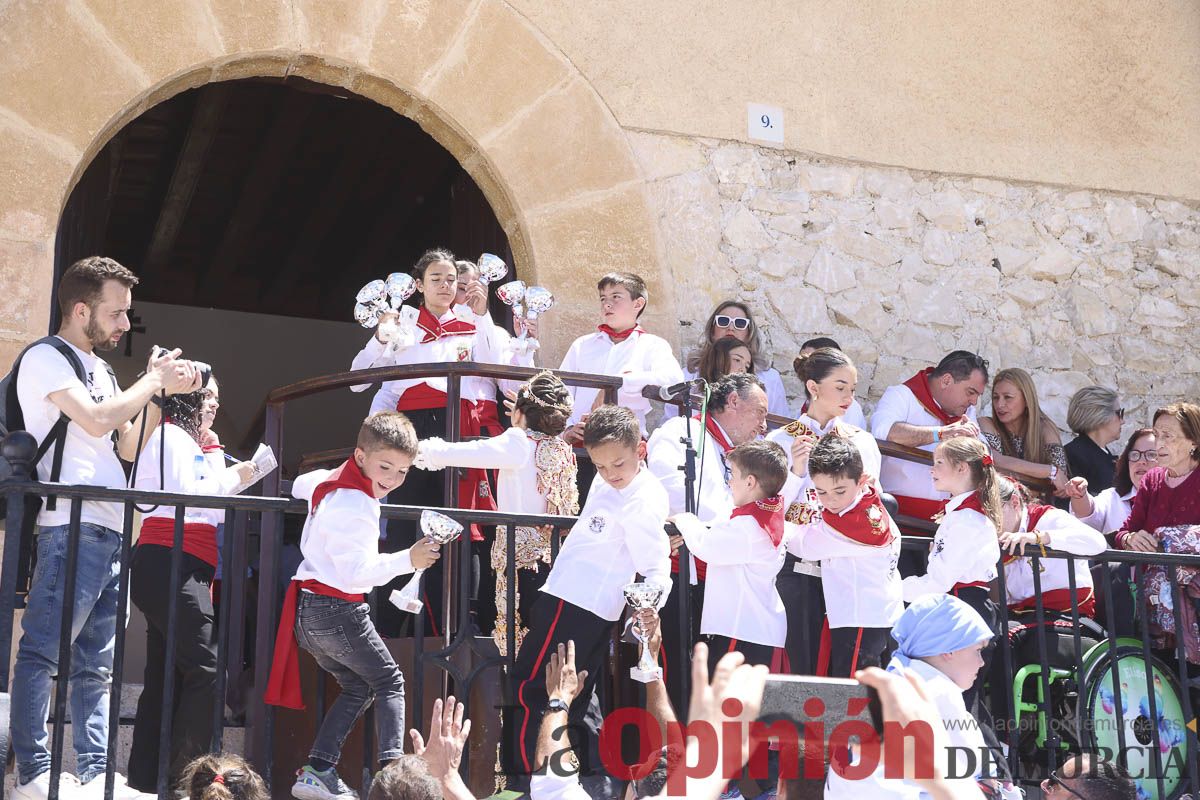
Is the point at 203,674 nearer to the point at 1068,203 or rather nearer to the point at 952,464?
the point at 952,464

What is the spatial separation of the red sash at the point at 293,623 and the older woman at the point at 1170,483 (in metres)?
3.20

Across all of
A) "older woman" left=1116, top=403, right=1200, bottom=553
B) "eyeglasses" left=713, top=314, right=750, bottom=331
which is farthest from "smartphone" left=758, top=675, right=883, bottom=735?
"eyeglasses" left=713, top=314, right=750, bottom=331

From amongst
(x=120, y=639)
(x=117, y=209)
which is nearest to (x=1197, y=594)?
(x=120, y=639)

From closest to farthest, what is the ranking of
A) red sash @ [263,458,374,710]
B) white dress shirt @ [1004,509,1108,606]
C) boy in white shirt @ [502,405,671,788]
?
red sash @ [263,458,374,710]
boy in white shirt @ [502,405,671,788]
white dress shirt @ [1004,509,1108,606]

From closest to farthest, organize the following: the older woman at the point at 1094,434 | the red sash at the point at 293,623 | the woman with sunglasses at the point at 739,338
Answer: the red sash at the point at 293,623 < the woman with sunglasses at the point at 739,338 < the older woman at the point at 1094,434

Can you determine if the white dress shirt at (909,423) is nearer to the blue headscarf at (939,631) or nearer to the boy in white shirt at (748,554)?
the boy in white shirt at (748,554)

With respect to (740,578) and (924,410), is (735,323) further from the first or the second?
(740,578)

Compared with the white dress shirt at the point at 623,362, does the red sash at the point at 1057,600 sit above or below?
below

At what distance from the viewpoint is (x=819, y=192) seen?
7387 mm

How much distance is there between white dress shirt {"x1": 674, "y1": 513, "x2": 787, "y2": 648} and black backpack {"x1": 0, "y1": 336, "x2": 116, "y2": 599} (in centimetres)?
188

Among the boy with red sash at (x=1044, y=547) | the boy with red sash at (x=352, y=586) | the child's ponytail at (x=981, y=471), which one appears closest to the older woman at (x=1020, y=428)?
the boy with red sash at (x=1044, y=547)

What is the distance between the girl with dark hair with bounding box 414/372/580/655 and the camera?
5.05 m

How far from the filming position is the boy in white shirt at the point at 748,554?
464cm

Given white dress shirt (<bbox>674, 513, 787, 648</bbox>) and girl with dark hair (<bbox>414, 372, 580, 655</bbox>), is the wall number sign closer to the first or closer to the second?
girl with dark hair (<bbox>414, 372, 580, 655</bbox>)
